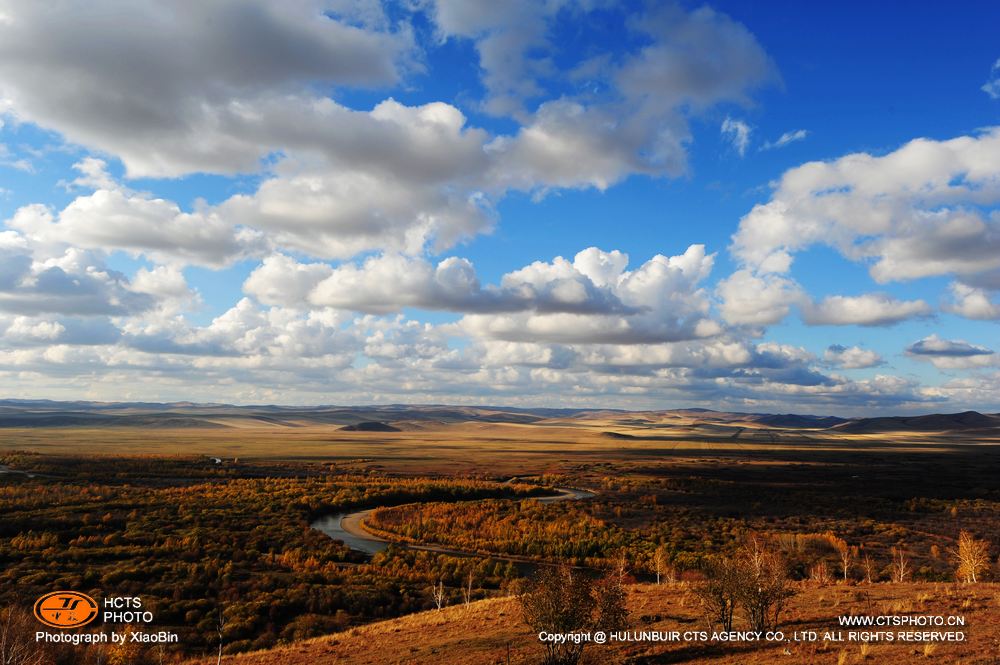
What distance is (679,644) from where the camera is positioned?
53.1 feet

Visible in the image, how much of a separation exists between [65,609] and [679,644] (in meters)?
26.4

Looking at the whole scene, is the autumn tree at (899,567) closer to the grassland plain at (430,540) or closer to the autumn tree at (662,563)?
the grassland plain at (430,540)

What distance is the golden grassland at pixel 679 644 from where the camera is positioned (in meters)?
13.9

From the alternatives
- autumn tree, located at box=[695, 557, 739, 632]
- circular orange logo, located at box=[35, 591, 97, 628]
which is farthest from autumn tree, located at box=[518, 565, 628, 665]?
circular orange logo, located at box=[35, 591, 97, 628]

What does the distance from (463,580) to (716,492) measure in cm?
5013

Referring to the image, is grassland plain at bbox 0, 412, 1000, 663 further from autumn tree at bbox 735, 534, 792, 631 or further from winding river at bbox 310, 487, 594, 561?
autumn tree at bbox 735, 534, 792, 631

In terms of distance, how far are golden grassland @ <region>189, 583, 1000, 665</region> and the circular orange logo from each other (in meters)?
8.35

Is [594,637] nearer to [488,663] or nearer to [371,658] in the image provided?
[488,663]

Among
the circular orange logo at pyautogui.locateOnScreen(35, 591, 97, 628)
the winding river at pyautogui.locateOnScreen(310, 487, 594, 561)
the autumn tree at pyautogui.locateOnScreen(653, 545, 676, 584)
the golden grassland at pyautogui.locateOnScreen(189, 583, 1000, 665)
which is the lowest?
the winding river at pyautogui.locateOnScreen(310, 487, 594, 561)

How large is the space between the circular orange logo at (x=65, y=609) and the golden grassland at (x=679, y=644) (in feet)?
27.4

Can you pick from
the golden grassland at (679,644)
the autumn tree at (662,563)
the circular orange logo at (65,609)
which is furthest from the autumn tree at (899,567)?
the circular orange logo at (65,609)

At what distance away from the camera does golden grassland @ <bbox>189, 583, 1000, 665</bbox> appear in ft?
45.6

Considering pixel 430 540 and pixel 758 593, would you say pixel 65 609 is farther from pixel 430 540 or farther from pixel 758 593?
pixel 758 593

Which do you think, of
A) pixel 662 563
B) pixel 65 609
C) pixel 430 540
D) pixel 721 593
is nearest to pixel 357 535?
pixel 430 540
